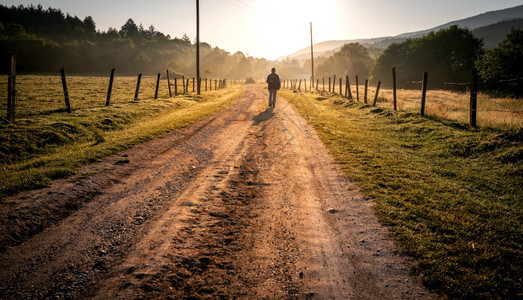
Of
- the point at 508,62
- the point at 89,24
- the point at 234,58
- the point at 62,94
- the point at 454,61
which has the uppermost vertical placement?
the point at 89,24

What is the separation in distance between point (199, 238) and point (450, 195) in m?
4.60

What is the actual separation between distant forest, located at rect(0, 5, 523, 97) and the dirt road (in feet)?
23.9

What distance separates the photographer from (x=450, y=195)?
15.7 ft

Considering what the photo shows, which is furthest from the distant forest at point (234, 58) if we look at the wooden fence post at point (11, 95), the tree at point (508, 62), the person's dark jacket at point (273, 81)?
the wooden fence post at point (11, 95)

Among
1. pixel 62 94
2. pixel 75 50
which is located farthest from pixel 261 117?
pixel 75 50

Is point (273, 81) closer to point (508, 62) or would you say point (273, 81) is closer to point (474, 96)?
point (474, 96)

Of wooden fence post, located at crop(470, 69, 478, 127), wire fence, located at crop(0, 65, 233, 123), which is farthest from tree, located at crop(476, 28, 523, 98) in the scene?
wire fence, located at crop(0, 65, 233, 123)

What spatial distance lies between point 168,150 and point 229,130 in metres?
3.28

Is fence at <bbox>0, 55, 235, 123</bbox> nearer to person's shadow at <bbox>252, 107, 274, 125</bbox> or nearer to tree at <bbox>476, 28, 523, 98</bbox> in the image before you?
person's shadow at <bbox>252, 107, 274, 125</bbox>

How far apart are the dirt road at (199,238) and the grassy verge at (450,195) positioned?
1.18 feet

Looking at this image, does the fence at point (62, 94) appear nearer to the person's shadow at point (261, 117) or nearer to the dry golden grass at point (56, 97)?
the dry golden grass at point (56, 97)

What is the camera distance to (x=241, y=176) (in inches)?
223

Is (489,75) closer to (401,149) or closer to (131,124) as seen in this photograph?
(401,149)

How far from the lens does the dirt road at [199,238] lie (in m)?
2.67
